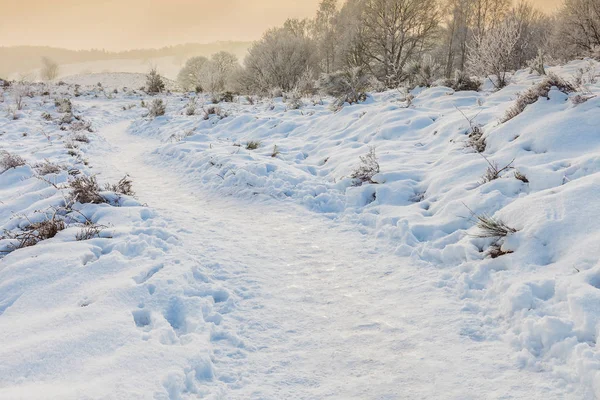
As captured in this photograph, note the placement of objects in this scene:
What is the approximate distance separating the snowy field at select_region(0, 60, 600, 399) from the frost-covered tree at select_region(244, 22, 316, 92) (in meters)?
17.6

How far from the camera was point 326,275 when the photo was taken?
12.3ft

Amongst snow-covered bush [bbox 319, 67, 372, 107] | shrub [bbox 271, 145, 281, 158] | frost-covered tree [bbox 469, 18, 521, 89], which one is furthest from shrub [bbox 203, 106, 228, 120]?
frost-covered tree [bbox 469, 18, 521, 89]

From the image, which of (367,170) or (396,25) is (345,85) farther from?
(396,25)

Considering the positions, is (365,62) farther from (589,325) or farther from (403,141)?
(589,325)

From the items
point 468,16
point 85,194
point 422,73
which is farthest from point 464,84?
point 468,16

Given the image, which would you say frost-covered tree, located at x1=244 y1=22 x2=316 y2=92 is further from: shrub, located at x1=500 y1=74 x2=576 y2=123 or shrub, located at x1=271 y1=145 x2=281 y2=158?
shrub, located at x1=500 y1=74 x2=576 y2=123

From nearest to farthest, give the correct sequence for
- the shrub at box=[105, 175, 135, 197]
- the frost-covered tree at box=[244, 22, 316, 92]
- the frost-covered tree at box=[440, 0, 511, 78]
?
the shrub at box=[105, 175, 135, 197] → the frost-covered tree at box=[244, 22, 316, 92] → the frost-covered tree at box=[440, 0, 511, 78]

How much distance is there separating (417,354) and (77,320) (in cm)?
249

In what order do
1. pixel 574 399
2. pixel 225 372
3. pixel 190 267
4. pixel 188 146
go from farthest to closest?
pixel 188 146 → pixel 190 267 → pixel 225 372 → pixel 574 399

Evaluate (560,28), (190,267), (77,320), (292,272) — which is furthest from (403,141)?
(560,28)

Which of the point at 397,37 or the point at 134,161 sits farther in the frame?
the point at 397,37

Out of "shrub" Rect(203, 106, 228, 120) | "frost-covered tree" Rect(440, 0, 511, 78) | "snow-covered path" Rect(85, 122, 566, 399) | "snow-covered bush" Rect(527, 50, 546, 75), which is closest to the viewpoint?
"snow-covered path" Rect(85, 122, 566, 399)

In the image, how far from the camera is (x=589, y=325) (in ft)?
7.73

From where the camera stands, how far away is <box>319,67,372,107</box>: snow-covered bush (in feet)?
36.6
